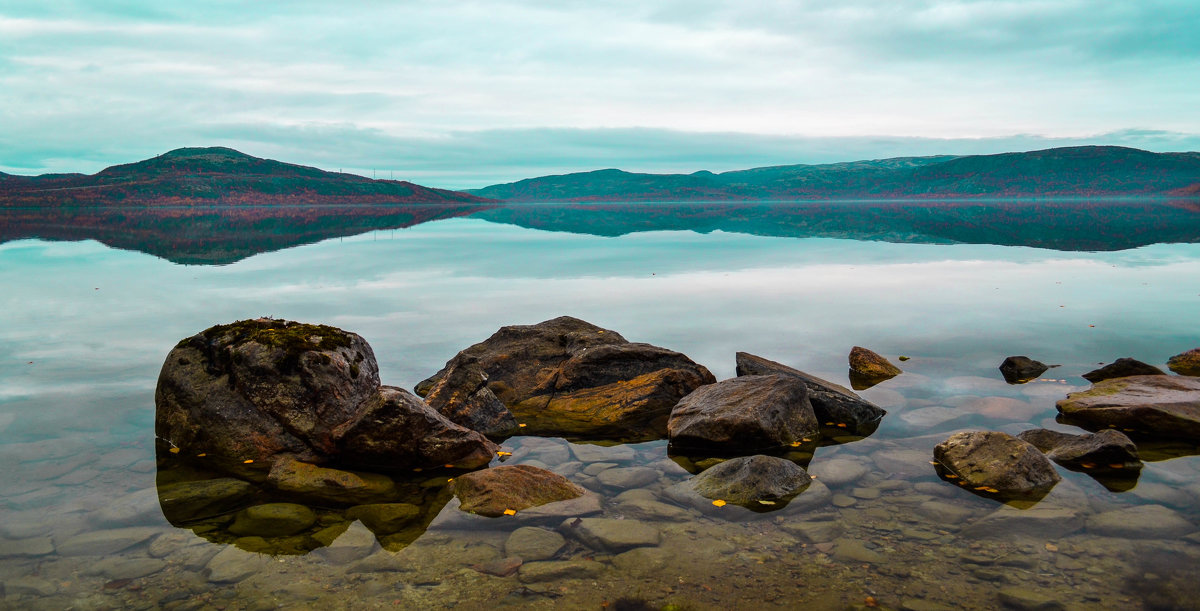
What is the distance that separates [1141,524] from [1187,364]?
30.8 ft

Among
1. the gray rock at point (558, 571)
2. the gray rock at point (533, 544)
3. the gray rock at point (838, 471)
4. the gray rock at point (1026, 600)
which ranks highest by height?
the gray rock at point (533, 544)

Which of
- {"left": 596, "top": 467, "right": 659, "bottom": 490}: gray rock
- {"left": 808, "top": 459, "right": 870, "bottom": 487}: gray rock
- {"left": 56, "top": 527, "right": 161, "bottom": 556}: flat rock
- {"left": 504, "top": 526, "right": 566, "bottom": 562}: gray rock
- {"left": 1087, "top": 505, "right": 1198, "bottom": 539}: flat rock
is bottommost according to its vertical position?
{"left": 1087, "top": 505, "right": 1198, "bottom": 539}: flat rock

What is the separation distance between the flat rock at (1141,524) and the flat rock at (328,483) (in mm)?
8124

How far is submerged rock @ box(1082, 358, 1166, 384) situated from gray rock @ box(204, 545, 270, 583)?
14.4m

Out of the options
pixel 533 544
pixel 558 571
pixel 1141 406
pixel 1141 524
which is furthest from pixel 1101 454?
pixel 533 544

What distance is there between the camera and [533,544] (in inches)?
303

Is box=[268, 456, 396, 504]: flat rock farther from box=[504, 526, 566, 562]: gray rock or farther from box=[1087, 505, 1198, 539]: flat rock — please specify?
box=[1087, 505, 1198, 539]: flat rock

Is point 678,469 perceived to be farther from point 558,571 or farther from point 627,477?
point 558,571

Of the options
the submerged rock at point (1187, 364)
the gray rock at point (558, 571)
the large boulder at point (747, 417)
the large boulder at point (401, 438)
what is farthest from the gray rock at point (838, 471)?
the submerged rock at point (1187, 364)

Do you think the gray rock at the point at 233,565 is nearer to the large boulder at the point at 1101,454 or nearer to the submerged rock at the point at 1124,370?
the large boulder at the point at 1101,454

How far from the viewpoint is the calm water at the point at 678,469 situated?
271 inches

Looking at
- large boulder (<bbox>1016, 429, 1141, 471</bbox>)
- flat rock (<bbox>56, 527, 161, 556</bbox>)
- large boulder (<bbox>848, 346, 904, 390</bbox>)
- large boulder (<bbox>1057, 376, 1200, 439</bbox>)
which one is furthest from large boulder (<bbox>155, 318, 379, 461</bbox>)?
large boulder (<bbox>1057, 376, 1200, 439</bbox>)

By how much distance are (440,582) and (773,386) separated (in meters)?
6.31

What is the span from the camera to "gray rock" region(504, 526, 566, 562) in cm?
748
